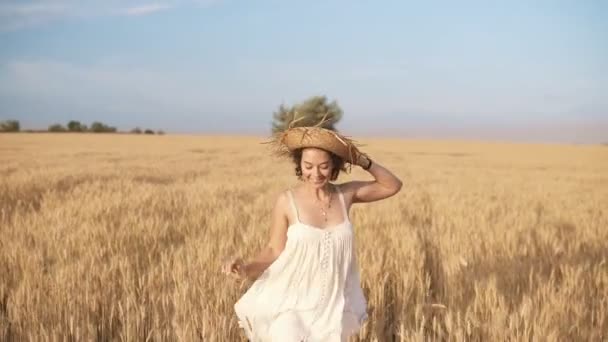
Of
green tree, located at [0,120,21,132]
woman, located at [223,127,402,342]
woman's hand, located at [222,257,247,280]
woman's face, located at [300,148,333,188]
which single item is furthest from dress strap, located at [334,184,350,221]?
green tree, located at [0,120,21,132]

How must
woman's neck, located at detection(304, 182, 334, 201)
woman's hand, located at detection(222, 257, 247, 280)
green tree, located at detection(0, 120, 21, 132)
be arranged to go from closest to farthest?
1. woman's hand, located at detection(222, 257, 247, 280)
2. woman's neck, located at detection(304, 182, 334, 201)
3. green tree, located at detection(0, 120, 21, 132)

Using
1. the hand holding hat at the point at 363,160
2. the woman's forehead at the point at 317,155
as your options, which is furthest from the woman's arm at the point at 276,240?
the hand holding hat at the point at 363,160

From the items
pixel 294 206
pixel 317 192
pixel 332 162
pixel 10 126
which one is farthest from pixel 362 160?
pixel 10 126

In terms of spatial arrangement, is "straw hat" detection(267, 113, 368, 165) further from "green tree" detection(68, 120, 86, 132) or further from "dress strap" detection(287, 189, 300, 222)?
"green tree" detection(68, 120, 86, 132)

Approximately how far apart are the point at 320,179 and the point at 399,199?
6.01 meters

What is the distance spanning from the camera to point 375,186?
2582mm

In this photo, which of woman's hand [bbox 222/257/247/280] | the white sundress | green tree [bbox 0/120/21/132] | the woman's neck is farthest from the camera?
green tree [bbox 0/120/21/132]

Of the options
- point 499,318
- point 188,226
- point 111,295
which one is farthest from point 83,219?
point 499,318

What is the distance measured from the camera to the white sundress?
2.36 meters

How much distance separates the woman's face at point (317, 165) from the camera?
2.34m

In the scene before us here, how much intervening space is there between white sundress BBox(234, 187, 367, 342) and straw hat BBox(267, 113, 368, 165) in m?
0.24

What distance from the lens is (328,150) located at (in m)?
2.32

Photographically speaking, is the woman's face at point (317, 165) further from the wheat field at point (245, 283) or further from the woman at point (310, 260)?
the wheat field at point (245, 283)

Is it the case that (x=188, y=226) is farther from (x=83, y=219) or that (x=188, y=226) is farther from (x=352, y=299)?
(x=352, y=299)
